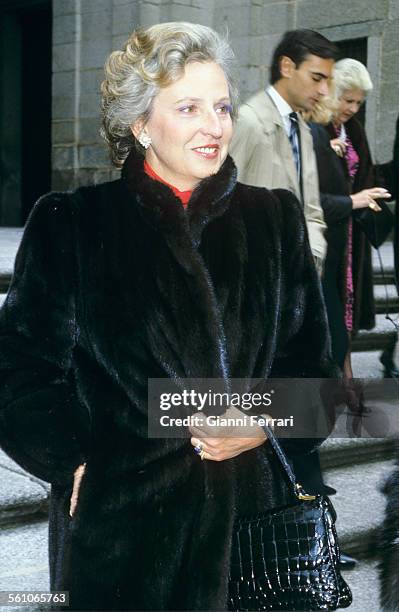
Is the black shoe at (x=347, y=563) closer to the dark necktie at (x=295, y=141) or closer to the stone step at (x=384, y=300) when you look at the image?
the dark necktie at (x=295, y=141)

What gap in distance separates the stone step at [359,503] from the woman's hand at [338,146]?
1.58 meters

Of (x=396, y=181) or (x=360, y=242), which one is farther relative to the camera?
(x=396, y=181)

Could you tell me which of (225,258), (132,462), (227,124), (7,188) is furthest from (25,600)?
(7,188)

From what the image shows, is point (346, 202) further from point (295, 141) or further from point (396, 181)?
point (396, 181)

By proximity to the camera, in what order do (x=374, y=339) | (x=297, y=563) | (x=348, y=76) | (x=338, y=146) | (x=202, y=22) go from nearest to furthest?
(x=297, y=563) → (x=338, y=146) → (x=348, y=76) → (x=374, y=339) → (x=202, y=22)

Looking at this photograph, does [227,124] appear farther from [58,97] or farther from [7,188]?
[7,188]

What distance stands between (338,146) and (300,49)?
3.03ft

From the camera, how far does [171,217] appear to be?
204 centimetres

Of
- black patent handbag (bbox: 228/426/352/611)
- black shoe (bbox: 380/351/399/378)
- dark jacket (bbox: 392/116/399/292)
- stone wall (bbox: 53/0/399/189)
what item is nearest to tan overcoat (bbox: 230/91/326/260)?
dark jacket (bbox: 392/116/399/292)

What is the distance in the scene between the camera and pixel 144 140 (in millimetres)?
2137

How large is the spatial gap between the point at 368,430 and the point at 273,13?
276 inches

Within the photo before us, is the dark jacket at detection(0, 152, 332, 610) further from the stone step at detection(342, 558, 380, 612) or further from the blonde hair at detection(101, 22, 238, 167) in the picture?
the stone step at detection(342, 558, 380, 612)

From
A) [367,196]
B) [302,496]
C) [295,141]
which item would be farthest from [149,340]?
[367,196]

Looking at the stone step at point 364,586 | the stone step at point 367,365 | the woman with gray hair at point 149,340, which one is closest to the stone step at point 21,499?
the stone step at point 364,586
